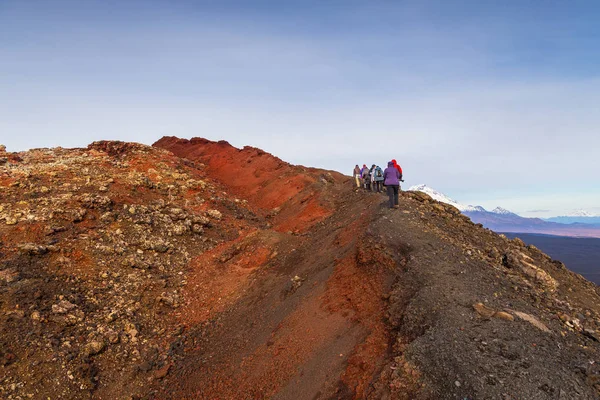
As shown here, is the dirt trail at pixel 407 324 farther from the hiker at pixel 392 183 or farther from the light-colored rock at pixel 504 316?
the hiker at pixel 392 183

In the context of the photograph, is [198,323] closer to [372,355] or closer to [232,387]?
[232,387]

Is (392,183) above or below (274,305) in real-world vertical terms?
above

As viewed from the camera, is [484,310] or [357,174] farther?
[357,174]

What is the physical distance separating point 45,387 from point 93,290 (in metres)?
3.58

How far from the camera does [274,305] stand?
34.8 ft

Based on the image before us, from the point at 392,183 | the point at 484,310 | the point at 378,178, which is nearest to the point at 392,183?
the point at 392,183

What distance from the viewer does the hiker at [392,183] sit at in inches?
519

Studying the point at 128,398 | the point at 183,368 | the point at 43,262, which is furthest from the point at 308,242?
the point at 43,262

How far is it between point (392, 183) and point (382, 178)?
5.97 metres

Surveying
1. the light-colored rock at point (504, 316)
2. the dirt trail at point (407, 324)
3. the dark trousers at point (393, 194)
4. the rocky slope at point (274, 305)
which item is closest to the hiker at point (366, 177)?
the rocky slope at point (274, 305)

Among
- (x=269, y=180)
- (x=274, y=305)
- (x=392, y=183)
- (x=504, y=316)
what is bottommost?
(x=274, y=305)

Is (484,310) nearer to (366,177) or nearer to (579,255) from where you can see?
(366,177)

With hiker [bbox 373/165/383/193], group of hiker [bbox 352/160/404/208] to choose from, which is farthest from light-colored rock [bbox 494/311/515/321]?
hiker [bbox 373/165/383/193]

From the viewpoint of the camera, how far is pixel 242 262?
1431 cm
